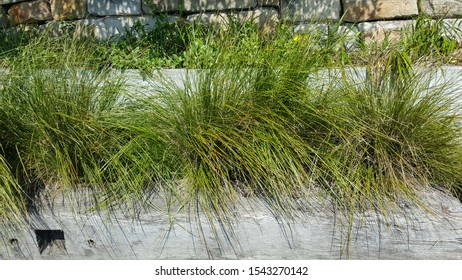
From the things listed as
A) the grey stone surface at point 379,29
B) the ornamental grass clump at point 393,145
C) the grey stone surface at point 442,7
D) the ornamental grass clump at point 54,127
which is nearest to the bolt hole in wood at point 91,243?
the ornamental grass clump at point 54,127

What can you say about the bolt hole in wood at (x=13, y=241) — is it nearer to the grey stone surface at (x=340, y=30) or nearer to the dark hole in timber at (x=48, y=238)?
the dark hole in timber at (x=48, y=238)

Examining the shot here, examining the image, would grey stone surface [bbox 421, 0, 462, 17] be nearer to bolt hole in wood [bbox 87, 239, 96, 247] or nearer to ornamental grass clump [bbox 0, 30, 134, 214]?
ornamental grass clump [bbox 0, 30, 134, 214]

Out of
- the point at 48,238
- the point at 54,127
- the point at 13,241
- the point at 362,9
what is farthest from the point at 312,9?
the point at 13,241

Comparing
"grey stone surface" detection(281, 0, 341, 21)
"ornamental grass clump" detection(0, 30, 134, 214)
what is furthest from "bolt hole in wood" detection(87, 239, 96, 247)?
"grey stone surface" detection(281, 0, 341, 21)

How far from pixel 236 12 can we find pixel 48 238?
7.92 feet

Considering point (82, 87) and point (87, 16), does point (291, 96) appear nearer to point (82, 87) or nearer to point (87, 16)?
point (82, 87)

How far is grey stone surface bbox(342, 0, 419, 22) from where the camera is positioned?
3.66 meters

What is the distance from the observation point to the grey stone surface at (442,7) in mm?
3619

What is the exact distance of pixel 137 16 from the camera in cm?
399

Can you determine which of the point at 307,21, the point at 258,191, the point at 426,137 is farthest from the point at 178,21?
the point at 426,137

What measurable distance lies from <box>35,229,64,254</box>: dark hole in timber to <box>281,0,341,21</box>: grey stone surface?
2.49 metres

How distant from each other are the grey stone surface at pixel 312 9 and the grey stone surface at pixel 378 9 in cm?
10

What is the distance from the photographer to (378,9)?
3709 millimetres

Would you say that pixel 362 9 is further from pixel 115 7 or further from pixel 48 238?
pixel 48 238
